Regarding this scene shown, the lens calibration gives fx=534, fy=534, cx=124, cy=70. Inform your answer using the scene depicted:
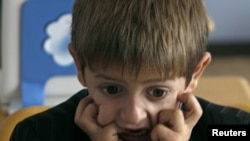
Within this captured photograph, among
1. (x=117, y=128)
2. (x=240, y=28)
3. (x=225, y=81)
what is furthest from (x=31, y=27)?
(x=240, y=28)

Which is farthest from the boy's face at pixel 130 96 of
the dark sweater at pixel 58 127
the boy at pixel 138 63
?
the dark sweater at pixel 58 127

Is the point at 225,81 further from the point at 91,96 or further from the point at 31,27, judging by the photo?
the point at 91,96

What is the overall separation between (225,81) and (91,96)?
1.86 feet

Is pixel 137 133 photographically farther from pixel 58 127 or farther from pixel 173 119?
pixel 58 127

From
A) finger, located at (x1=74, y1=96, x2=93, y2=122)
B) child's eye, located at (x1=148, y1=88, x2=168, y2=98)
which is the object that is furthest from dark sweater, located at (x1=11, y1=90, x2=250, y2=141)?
child's eye, located at (x1=148, y1=88, x2=168, y2=98)

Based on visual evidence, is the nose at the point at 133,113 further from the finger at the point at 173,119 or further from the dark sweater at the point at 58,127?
the dark sweater at the point at 58,127

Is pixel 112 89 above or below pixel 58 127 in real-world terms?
above

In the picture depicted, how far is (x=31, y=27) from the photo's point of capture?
116 cm

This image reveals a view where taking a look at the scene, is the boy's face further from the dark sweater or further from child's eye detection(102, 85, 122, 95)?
the dark sweater

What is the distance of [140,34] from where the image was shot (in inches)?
25.7

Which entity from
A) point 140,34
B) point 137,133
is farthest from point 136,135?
point 140,34

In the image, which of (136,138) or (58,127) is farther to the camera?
(58,127)

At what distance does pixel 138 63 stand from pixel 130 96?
0.04 metres

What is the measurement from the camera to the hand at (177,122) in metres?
0.68
